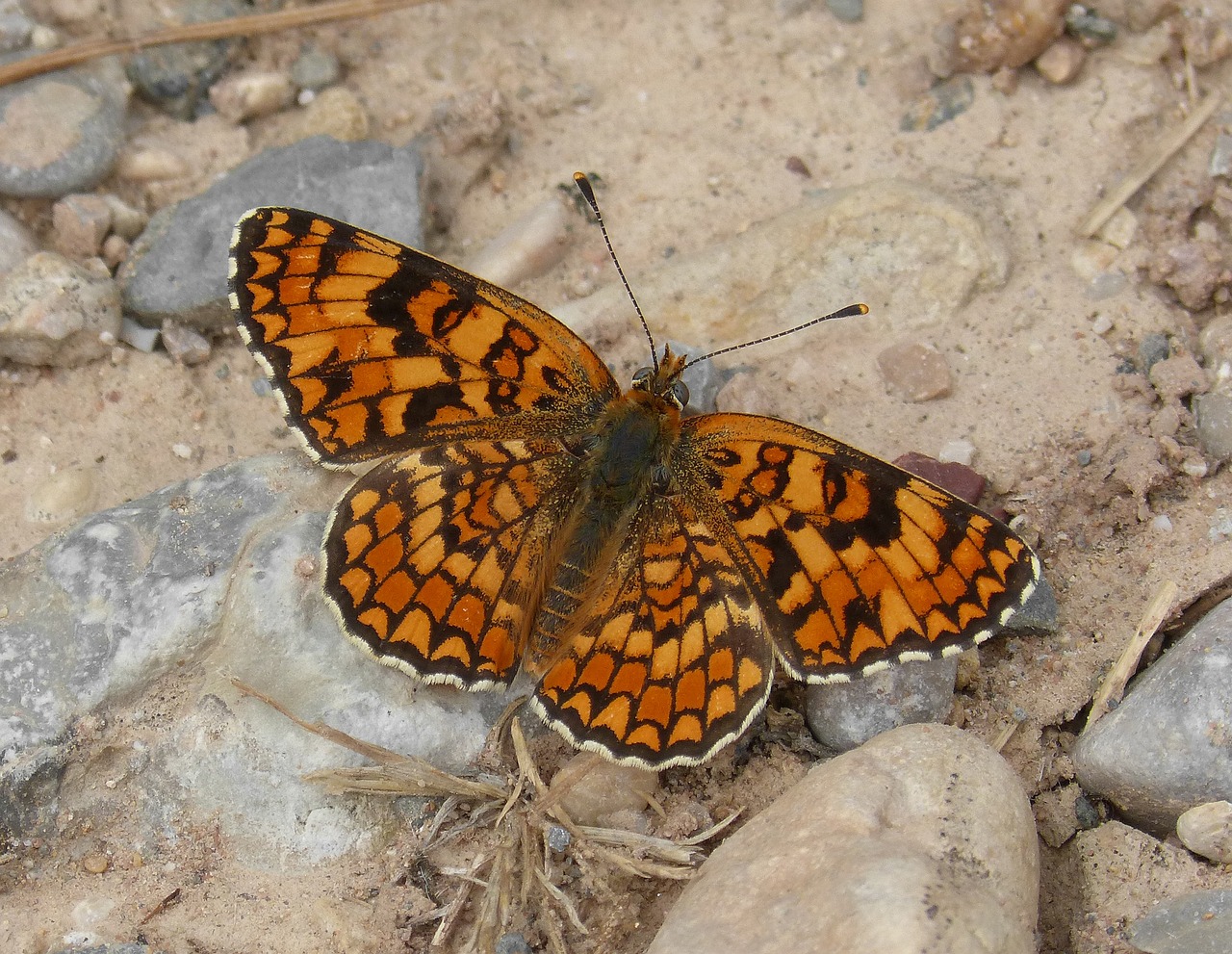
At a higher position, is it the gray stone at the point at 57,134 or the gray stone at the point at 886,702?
the gray stone at the point at 886,702

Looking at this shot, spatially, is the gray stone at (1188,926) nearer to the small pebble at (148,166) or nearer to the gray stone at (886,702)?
the gray stone at (886,702)

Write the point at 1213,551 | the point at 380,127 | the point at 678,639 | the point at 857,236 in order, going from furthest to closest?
1. the point at 380,127
2. the point at 857,236
3. the point at 1213,551
4. the point at 678,639

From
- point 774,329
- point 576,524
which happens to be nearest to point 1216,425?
point 774,329

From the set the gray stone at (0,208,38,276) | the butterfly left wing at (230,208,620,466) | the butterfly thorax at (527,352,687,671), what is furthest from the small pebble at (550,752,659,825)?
the gray stone at (0,208,38,276)

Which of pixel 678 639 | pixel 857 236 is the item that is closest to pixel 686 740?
pixel 678 639

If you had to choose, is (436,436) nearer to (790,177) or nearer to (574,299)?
(574,299)

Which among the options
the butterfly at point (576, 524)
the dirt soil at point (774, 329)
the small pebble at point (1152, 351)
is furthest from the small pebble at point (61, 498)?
the small pebble at point (1152, 351)
